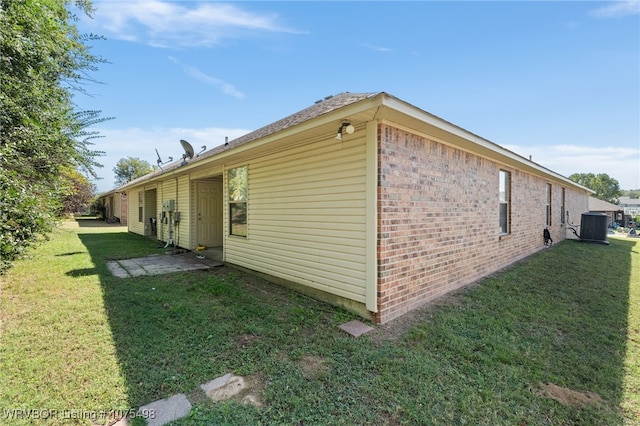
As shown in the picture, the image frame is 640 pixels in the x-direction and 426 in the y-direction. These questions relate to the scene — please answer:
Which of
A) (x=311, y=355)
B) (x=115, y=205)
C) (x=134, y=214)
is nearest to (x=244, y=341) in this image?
(x=311, y=355)

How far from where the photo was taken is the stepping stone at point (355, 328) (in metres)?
3.51

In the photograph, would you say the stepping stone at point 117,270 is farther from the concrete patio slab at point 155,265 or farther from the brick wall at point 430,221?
the brick wall at point 430,221

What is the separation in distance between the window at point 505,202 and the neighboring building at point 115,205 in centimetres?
2354

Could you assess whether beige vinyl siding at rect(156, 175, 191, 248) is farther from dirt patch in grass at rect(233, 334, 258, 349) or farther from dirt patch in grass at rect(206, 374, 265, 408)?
dirt patch in grass at rect(206, 374, 265, 408)

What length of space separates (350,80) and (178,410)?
29.7 ft

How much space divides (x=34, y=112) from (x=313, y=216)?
4815 millimetres

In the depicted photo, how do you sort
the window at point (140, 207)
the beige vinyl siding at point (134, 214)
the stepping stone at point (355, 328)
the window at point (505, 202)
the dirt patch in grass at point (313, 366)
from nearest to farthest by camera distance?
the dirt patch in grass at point (313, 366) → the stepping stone at point (355, 328) → the window at point (505, 202) → the window at point (140, 207) → the beige vinyl siding at point (134, 214)

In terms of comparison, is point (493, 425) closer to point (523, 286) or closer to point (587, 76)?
point (523, 286)

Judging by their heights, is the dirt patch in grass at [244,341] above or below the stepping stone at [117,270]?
below

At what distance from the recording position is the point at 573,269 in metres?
7.29

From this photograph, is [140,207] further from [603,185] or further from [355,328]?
[603,185]

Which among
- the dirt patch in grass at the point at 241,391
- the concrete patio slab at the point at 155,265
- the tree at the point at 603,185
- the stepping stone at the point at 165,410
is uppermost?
the tree at the point at 603,185

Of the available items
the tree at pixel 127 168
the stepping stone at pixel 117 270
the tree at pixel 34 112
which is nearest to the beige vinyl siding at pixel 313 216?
the stepping stone at pixel 117 270

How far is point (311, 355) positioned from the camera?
3.03 meters
